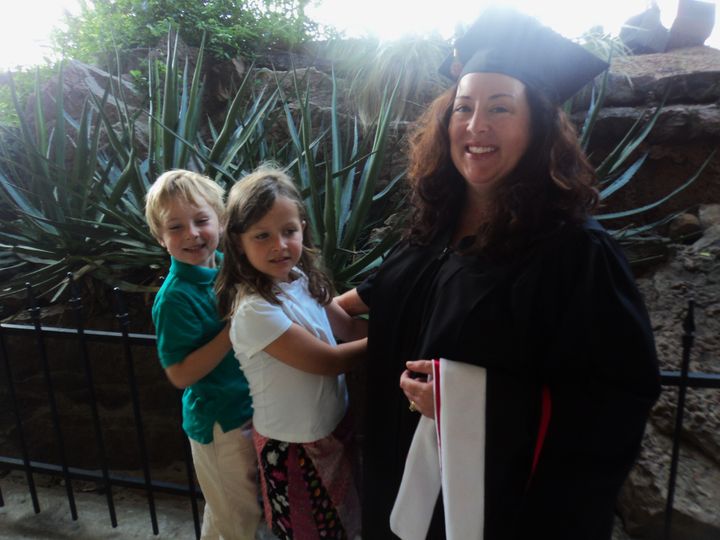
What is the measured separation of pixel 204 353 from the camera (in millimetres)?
1485

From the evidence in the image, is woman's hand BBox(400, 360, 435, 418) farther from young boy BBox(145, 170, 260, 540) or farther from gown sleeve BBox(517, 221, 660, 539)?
young boy BBox(145, 170, 260, 540)

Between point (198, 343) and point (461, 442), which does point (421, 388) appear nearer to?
point (461, 442)

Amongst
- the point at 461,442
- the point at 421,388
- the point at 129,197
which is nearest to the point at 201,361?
the point at 421,388

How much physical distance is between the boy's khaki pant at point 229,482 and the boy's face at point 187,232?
0.53 meters

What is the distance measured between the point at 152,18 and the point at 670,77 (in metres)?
4.76

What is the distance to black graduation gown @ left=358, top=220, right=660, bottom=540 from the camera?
3.43 feet

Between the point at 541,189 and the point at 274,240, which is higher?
the point at 541,189

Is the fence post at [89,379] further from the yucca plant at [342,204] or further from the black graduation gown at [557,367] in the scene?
the black graduation gown at [557,367]

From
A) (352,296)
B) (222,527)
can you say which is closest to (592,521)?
(352,296)

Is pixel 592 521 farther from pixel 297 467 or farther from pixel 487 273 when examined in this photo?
pixel 297 467

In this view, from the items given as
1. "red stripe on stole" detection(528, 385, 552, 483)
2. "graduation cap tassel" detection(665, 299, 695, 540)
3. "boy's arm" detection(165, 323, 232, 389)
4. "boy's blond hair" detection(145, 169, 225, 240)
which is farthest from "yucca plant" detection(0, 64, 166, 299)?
"graduation cap tassel" detection(665, 299, 695, 540)

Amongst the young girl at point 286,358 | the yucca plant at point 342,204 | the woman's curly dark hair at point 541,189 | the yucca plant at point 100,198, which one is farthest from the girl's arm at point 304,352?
the yucca plant at point 100,198

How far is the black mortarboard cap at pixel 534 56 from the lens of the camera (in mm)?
1186

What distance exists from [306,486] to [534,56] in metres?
1.28
